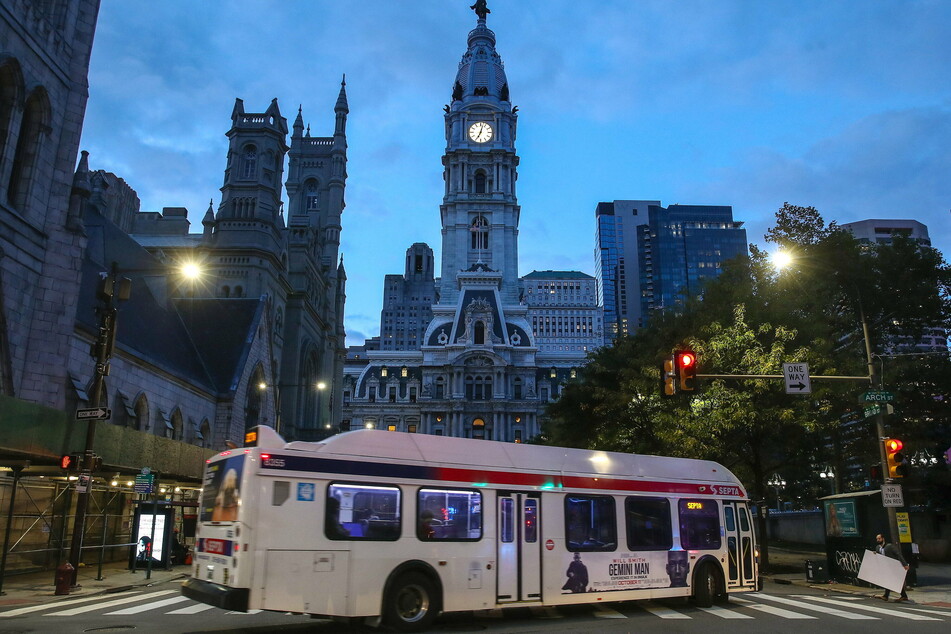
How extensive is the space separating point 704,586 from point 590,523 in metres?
3.81

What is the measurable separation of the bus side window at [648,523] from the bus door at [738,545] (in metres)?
2.24

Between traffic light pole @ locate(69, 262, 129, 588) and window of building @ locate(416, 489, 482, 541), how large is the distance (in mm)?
9939

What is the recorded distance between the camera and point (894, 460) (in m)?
18.4

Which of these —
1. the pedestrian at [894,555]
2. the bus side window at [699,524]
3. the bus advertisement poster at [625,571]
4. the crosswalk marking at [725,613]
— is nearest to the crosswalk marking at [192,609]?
the bus advertisement poster at [625,571]

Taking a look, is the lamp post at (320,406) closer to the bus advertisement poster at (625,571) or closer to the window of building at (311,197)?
the window of building at (311,197)

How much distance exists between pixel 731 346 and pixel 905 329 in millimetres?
19056

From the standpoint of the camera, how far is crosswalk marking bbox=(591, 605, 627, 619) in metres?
14.1

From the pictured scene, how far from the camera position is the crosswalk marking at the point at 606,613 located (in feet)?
46.3

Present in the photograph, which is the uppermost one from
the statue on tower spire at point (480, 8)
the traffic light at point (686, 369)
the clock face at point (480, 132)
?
the statue on tower spire at point (480, 8)

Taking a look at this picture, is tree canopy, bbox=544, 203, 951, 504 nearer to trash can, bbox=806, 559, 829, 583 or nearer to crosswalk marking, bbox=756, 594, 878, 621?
trash can, bbox=806, 559, 829, 583

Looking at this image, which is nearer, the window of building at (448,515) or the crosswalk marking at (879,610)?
the window of building at (448,515)

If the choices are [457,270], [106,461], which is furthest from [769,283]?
[457,270]

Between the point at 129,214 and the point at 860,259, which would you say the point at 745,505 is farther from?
the point at 129,214

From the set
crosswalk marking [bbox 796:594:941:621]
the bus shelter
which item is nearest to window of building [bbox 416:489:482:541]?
crosswalk marking [bbox 796:594:941:621]
